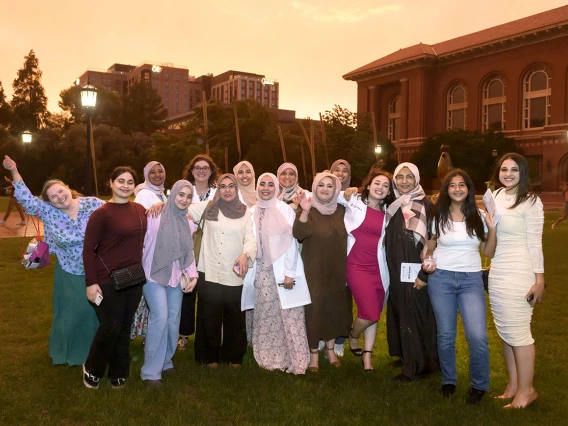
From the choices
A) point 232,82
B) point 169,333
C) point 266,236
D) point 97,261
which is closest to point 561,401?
point 266,236

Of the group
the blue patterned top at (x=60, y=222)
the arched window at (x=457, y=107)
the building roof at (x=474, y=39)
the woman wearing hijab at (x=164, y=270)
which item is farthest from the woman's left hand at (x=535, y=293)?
the arched window at (x=457, y=107)

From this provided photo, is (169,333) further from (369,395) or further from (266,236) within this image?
(369,395)

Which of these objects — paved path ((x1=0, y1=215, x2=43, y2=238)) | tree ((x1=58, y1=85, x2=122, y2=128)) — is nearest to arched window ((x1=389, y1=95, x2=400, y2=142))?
tree ((x1=58, y1=85, x2=122, y2=128))

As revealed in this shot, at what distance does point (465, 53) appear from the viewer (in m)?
45.2

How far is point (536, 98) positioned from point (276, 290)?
42.3 metres

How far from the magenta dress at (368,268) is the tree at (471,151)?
34541 mm

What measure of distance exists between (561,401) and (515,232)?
5.25 feet

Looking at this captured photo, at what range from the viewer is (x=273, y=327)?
18.2 ft

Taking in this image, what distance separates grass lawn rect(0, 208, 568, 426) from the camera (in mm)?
4363

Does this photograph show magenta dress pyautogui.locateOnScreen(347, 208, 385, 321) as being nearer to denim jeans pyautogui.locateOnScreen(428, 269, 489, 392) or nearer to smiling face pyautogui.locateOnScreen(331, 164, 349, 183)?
denim jeans pyautogui.locateOnScreen(428, 269, 489, 392)

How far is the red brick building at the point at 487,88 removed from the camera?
130 ft

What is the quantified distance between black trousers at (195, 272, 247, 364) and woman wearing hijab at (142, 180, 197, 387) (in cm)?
37

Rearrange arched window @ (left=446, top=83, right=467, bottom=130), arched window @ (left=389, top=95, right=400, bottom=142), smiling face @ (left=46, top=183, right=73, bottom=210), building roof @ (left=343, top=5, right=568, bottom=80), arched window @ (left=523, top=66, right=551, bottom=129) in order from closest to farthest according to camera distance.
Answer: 1. smiling face @ (left=46, top=183, right=73, bottom=210)
2. building roof @ (left=343, top=5, right=568, bottom=80)
3. arched window @ (left=523, top=66, right=551, bottom=129)
4. arched window @ (left=446, top=83, right=467, bottom=130)
5. arched window @ (left=389, top=95, right=400, bottom=142)

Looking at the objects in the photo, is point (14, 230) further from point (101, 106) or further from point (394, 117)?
point (101, 106)
